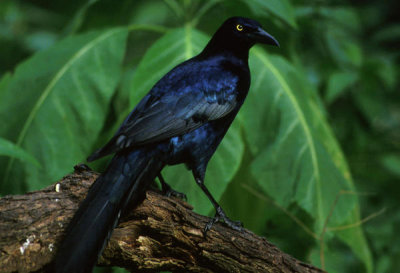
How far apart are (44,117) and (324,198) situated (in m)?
1.58

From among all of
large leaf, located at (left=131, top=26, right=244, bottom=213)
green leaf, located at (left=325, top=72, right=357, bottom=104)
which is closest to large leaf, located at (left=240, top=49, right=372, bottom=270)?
large leaf, located at (left=131, top=26, right=244, bottom=213)

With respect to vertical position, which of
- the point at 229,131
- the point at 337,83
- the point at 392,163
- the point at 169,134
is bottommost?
the point at 169,134

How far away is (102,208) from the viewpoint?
70.6 inches

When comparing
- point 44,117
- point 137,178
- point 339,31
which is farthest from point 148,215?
point 339,31

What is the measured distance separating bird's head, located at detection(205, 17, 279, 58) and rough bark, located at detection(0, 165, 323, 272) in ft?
3.03

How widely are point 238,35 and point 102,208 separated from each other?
1.26 m

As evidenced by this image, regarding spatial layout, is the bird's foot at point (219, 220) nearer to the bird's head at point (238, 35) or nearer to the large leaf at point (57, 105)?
the bird's head at point (238, 35)

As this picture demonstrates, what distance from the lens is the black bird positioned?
174 centimetres

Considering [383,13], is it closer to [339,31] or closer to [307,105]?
[339,31]

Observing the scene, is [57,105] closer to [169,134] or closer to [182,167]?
[182,167]

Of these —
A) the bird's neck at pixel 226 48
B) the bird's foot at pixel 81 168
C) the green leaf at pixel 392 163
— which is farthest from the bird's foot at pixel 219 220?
the green leaf at pixel 392 163

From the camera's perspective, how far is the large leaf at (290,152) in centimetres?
288

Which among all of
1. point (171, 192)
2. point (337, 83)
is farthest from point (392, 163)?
point (171, 192)

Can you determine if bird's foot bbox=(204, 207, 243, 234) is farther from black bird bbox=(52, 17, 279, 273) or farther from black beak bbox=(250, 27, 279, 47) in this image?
black beak bbox=(250, 27, 279, 47)
